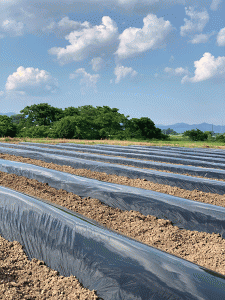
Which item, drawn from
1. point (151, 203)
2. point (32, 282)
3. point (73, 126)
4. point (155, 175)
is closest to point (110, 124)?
point (73, 126)

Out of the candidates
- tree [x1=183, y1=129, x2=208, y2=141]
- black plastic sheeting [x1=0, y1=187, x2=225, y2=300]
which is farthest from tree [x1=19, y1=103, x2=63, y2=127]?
black plastic sheeting [x1=0, y1=187, x2=225, y2=300]

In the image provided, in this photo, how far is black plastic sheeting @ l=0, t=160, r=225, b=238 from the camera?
295 centimetres

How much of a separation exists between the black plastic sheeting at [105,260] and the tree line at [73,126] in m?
24.4

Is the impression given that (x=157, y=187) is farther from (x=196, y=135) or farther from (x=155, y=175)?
(x=196, y=135)

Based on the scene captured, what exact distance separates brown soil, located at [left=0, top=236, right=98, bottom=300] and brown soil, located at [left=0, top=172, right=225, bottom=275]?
99 cm

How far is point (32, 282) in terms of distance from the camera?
6.68ft

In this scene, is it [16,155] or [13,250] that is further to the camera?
[16,155]

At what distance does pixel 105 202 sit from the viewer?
3691mm

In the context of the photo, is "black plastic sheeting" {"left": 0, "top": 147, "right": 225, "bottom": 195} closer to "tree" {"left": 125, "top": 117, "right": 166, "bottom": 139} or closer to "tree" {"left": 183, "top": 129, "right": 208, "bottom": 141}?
"tree" {"left": 125, "top": 117, "right": 166, "bottom": 139}

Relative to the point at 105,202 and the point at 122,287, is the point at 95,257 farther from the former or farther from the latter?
the point at 105,202

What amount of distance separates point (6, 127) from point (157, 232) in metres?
30.1

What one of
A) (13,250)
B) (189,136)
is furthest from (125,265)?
(189,136)

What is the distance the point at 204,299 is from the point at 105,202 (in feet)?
7.49

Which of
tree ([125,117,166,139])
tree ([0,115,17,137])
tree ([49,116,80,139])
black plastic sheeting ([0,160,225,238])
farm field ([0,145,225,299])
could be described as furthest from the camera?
tree ([125,117,166,139])
